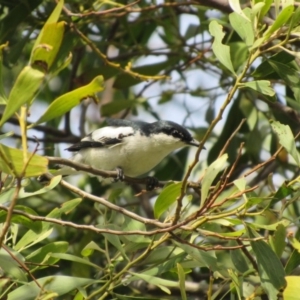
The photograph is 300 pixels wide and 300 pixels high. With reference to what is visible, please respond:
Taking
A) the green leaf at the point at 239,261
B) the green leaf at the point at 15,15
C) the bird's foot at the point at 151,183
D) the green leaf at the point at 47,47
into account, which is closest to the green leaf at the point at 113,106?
the bird's foot at the point at 151,183

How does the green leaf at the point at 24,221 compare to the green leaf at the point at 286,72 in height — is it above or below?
below

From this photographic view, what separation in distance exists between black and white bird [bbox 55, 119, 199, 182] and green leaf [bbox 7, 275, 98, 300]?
6.16 ft

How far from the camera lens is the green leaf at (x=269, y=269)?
2561mm

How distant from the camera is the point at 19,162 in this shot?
6.81 feet

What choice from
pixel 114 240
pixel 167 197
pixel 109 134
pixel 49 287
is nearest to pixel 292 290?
pixel 167 197

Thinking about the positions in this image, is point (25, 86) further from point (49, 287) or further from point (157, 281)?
point (157, 281)

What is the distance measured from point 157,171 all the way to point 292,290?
2700 mm

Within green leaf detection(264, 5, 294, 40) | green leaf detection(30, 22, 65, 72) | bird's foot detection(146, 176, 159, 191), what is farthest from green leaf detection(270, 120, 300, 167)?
bird's foot detection(146, 176, 159, 191)

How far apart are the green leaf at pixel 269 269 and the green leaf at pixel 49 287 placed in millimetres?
584

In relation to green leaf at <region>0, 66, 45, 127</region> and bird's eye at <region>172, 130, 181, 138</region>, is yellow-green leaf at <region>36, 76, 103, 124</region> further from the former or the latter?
bird's eye at <region>172, 130, 181, 138</region>

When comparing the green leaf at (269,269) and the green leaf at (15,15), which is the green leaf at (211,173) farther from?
the green leaf at (15,15)

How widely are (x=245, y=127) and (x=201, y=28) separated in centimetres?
70

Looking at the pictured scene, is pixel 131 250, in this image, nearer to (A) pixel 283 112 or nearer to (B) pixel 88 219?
(A) pixel 283 112

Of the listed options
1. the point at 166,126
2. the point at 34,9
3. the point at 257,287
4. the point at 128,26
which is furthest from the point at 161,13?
the point at 257,287
